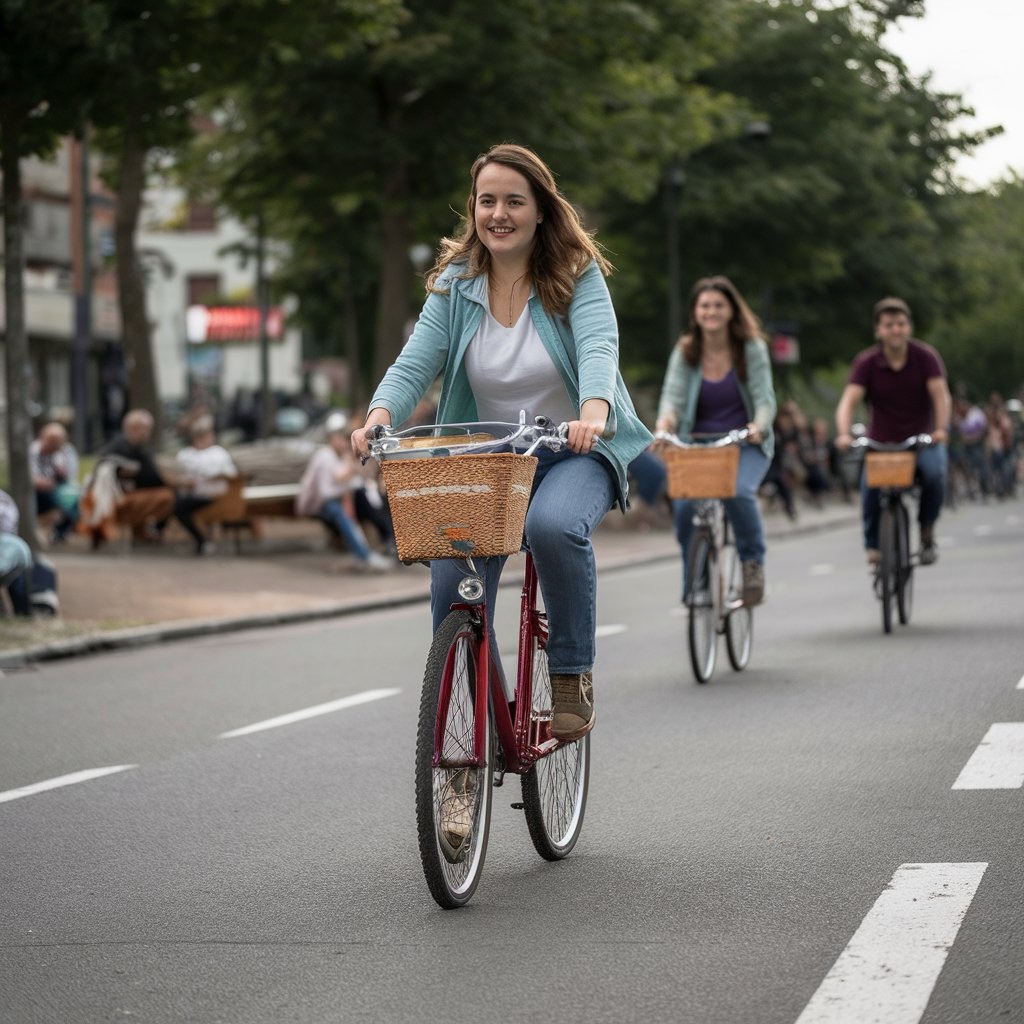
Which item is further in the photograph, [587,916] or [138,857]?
[138,857]

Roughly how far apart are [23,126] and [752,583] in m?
6.74

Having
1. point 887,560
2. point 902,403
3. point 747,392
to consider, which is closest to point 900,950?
point 747,392

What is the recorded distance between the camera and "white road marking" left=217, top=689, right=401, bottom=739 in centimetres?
935

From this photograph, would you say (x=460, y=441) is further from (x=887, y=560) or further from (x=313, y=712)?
(x=887, y=560)

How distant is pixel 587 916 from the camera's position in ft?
17.4

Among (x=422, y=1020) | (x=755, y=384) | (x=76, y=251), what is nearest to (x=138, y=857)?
(x=422, y=1020)

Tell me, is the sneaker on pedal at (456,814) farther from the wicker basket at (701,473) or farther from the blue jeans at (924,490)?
the blue jeans at (924,490)

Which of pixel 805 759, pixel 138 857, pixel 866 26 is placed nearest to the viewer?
pixel 138 857

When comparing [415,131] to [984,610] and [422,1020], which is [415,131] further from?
[422,1020]

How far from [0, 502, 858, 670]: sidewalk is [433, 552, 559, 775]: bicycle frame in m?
7.49

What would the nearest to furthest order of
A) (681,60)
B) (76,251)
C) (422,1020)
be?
(422,1020), (681,60), (76,251)

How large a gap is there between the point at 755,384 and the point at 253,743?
10.9 ft

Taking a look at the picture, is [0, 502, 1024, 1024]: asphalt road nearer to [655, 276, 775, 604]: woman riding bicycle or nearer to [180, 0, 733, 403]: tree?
[655, 276, 775, 604]: woman riding bicycle

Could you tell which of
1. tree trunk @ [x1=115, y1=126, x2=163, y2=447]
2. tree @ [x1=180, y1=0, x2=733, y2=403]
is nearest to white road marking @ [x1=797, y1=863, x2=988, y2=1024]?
tree @ [x1=180, y1=0, x2=733, y2=403]
